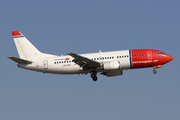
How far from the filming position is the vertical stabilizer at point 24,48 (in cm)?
5401

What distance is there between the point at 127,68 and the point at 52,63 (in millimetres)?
12559

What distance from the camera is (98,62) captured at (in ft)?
162

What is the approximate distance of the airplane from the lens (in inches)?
1946

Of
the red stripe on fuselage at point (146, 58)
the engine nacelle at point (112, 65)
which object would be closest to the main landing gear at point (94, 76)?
the engine nacelle at point (112, 65)

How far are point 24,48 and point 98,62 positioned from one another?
14.4 metres

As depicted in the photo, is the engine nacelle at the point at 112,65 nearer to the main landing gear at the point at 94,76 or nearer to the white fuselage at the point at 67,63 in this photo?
the white fuselage at the point at 67,63

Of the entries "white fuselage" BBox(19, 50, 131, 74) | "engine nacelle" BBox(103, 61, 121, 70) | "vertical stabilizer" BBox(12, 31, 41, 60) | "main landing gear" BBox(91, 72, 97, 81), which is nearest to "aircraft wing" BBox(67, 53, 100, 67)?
"white fuselage" BBox(19, 50, 131, 74)

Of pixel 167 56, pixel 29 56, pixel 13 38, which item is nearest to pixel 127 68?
pixel 167 56

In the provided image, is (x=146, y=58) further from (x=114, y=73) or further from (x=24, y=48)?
(x=24, y=48)

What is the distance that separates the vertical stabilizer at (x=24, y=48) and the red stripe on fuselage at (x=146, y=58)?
55.4 ft

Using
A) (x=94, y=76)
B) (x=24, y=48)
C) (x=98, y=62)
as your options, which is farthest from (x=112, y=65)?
(x=24, y=48)

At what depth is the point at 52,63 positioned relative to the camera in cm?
5147

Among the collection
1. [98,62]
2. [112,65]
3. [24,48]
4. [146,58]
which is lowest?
[112,65]

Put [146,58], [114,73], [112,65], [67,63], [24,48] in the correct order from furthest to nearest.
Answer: [24,48], [114,73], [67,63], [146,58], [112,65]
